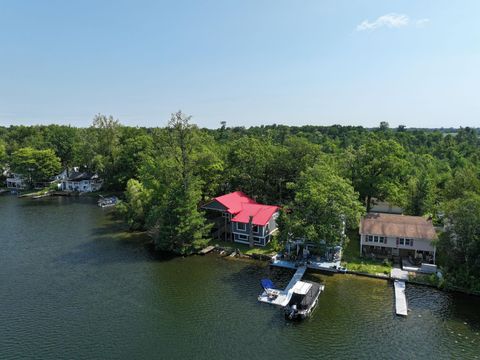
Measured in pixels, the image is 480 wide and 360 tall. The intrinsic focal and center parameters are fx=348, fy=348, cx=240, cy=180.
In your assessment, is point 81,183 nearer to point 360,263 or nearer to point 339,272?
point 339,272

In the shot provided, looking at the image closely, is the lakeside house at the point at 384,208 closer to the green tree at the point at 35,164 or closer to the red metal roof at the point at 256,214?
the red metal roof at the point at 256,214

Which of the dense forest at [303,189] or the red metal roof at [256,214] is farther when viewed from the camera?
the red metal roof at [256,214]

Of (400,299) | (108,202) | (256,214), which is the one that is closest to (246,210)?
(256,214)

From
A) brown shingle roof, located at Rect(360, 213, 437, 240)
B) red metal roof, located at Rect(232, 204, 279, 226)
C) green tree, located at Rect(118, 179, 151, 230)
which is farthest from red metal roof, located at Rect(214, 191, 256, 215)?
brown shingle roof, located at Rect(360, 213, 437, 240)

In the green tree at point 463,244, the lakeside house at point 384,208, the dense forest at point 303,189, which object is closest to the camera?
the green tree at point 463,244

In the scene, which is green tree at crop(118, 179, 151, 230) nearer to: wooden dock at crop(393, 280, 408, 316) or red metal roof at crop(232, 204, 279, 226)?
red metal roof at crop(232, 204, 279, 226)

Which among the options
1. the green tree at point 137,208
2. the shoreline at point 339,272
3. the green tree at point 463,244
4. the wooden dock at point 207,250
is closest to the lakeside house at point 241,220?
the shoreline at point 339,272
